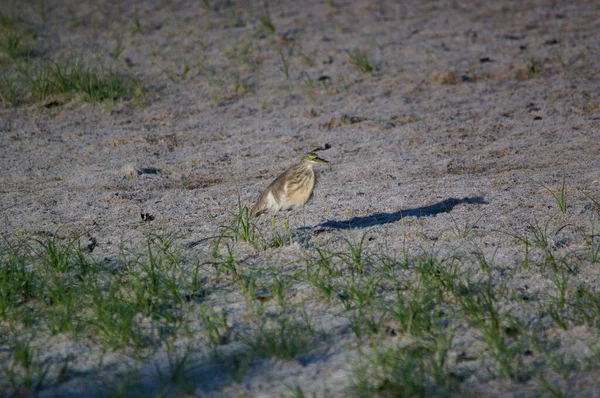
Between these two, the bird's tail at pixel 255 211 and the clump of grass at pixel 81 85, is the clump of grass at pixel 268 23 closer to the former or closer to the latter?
the clump of grass at pixel 81 85

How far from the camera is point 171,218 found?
6.14 metres

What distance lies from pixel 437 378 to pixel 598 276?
1.50m

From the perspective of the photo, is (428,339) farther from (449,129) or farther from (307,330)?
(449,129)

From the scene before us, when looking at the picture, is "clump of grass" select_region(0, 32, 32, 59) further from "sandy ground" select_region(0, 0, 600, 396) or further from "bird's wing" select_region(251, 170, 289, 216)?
"bird's wing" select_region(251, 170, 289, 216)

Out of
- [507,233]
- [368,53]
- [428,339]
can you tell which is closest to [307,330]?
[428,339]

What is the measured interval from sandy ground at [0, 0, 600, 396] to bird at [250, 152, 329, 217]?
0.17 meters

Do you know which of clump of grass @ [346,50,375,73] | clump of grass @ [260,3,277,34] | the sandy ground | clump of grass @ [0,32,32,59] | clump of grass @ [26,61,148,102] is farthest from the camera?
clump of grass @ [260,3,277,34]

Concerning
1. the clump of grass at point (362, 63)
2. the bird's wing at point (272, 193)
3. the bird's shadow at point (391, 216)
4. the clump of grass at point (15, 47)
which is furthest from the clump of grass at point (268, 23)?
the bird's shadow at point (391, 216)

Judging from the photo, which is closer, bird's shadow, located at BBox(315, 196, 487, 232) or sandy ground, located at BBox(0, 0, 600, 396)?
bird's shadow, located at BBox(315, 196, 487, 232)

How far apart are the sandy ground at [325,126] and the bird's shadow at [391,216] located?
0.02 m

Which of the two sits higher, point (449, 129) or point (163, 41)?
point (163, 41)

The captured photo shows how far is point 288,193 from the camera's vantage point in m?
5.86

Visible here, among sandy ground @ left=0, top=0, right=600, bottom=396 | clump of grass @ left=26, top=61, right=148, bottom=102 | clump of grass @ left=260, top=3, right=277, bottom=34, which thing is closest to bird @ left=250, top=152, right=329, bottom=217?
sandy ground @ left=0, top=0, right=600, bottom=396

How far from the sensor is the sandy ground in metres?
6.01
